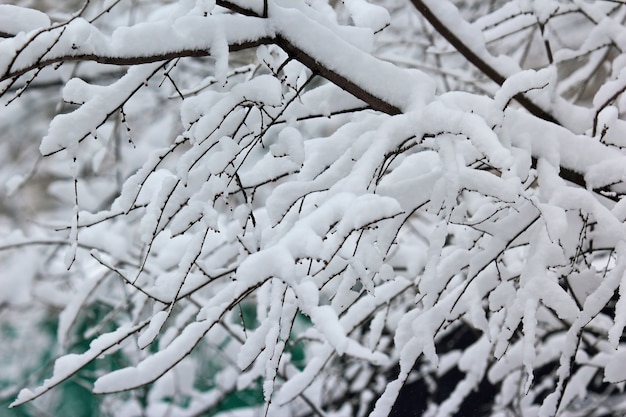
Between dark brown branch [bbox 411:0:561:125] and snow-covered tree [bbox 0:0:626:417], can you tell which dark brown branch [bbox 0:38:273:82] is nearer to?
snow-covered tree [bbox 0:0:626:417]

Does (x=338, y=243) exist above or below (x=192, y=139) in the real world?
below

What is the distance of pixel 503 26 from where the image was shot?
9.39 ft

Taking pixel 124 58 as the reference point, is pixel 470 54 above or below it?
above

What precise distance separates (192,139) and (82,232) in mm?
1928

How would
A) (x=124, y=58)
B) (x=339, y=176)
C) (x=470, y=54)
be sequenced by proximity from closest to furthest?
(x=124, y=58)
(x=339, y=176)
(x=470, y=54)

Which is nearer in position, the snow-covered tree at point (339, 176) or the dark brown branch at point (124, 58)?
the dark brown branch at point (124, 58)

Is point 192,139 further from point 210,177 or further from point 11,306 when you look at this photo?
point 11,306

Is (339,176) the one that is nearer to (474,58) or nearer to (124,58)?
(124,58)

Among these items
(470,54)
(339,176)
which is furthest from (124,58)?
(470,54)

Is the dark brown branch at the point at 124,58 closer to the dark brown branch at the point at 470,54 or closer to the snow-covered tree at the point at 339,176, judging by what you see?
the snow-covered tree at the point at 339,176

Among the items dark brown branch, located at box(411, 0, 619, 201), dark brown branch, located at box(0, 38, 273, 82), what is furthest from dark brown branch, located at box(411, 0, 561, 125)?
dark brown branch, located at box(0, 38, 273, 82)

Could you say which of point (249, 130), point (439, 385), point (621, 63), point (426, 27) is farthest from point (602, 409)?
point (249, 130)

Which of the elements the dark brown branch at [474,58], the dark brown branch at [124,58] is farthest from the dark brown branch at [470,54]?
the dark brown branch at [124,58]

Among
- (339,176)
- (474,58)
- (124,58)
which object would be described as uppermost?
(474,58)
